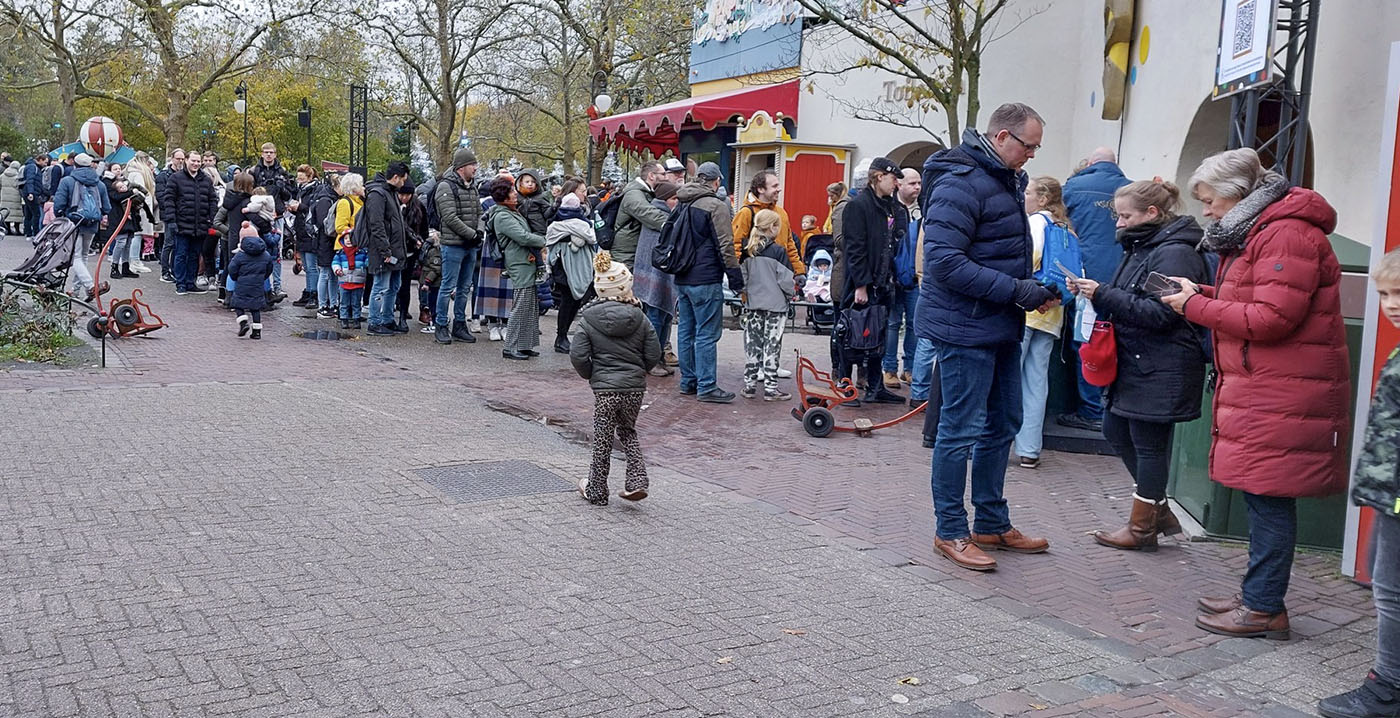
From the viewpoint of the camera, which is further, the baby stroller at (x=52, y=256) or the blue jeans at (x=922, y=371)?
the baby stroller at (x=52, y=256)

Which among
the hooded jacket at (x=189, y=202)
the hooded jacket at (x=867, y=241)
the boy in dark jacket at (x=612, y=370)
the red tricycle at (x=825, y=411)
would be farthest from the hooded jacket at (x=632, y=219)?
the hooded jacket at (x=189, y=202)

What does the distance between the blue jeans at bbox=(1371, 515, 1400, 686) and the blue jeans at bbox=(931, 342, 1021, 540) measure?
1800mm

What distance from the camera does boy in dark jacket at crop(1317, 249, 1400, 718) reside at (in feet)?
12.6

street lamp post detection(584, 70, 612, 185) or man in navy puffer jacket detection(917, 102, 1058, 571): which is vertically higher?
street lamp post detection(584, 70, 612, 185)

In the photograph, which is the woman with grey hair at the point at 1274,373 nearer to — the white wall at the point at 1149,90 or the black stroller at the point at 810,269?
the white wall at the point at 1149,90

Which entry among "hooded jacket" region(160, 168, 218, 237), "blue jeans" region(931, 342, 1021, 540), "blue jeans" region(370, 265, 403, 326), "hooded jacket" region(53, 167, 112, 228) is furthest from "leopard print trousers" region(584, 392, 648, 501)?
"hooded jacket" region(160, 168, 218, 237)

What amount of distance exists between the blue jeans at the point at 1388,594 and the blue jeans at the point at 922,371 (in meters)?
5.47

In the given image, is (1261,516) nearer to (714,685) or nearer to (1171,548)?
(1171,548)

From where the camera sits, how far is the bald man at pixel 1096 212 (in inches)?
313

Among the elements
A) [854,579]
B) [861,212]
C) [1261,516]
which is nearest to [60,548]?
[854,579]

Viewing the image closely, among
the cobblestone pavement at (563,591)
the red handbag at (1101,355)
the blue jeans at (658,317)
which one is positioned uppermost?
the red handbag at (1101,355)

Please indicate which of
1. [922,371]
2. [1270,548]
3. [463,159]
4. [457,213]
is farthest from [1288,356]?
[463,159]

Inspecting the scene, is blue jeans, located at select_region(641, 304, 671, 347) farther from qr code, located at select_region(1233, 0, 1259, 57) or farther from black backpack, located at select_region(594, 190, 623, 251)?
qr code, located at select_region(1233, 0, 1259, 57)

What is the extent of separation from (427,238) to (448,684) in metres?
9.87
